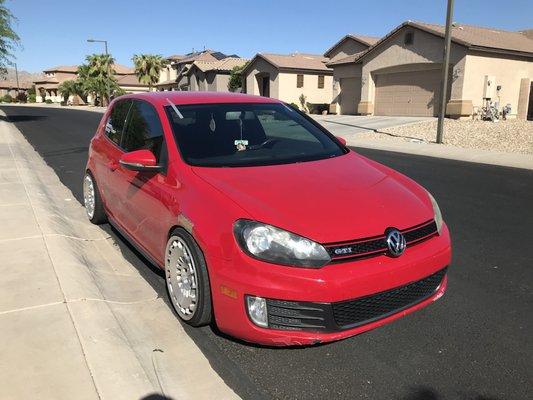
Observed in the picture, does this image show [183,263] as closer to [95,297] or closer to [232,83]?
[95,297]

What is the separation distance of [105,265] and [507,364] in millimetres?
3469

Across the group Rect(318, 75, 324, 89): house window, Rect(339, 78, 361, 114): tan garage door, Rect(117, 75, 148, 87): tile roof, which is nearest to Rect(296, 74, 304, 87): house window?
Rect(318, 75, 324, 89): house window

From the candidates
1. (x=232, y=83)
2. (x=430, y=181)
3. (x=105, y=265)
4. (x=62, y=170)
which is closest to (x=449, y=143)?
(x=430, y=181)

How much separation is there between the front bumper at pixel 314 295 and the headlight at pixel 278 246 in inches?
1.8

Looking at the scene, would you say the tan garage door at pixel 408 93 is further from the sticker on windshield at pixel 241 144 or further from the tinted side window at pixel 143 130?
the sticker on windshield at pixel 241 144

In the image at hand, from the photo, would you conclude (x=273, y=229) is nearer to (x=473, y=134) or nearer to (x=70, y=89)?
(x=473, y=134)

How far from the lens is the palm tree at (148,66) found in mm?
63438

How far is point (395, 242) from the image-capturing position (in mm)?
2922

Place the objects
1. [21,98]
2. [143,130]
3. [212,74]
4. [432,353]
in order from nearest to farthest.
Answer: [432,353], [143,130], [212,74], [21,98]

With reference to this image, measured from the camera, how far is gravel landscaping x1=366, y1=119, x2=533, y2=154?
1589 centimetres

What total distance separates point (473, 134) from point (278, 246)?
17700mm

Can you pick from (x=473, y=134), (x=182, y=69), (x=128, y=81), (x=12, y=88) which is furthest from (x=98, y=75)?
(x=12, y=88)

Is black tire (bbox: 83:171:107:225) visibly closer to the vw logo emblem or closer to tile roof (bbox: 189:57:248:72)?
the vw logo emblem

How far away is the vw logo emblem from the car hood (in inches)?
2.1
